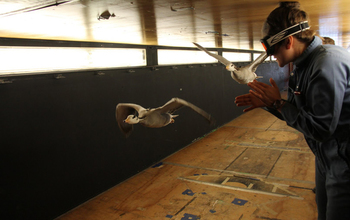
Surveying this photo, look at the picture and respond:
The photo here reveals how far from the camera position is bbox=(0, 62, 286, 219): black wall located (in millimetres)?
3027

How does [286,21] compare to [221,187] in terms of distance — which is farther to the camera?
[221,187]

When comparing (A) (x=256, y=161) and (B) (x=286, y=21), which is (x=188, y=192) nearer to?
(A) (x=256, y=161)

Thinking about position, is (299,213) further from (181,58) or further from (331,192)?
(181,58)

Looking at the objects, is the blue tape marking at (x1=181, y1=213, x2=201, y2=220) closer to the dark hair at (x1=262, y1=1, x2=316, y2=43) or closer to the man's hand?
the man's hand

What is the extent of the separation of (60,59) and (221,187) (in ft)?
9.58

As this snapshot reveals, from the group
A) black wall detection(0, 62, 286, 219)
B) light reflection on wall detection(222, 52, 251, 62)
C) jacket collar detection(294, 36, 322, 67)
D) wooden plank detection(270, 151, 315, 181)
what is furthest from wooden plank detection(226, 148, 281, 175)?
jacket collar detection(294, 36, 322, 67)

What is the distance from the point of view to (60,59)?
11.5ft

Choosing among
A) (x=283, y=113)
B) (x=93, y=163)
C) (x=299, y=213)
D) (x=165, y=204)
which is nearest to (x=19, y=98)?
(x=93, y=163)

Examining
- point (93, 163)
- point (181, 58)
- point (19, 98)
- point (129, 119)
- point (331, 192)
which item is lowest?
point (93, 163)

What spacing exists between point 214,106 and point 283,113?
6291mm

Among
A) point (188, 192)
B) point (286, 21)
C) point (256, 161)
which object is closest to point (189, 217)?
point (188, 192)

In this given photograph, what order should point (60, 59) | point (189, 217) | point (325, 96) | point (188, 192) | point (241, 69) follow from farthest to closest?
point (188, 192) < point (60, 59) < point (189, 217) < point (241, 69) < point (325, 96)

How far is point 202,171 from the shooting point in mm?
4781

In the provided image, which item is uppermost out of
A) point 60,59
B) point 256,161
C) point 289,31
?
point 60,59
